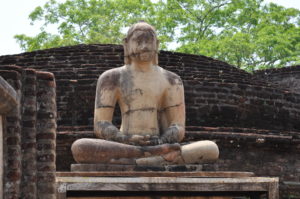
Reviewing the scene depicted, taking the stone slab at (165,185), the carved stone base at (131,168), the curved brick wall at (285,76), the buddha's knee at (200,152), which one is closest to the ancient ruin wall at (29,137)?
the stone slab at (165,185)

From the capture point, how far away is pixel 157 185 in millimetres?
7812

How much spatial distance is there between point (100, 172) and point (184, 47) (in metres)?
20.3

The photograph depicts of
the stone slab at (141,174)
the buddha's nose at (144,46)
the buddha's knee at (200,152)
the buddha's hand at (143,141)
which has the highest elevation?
the buddha's nose at (144,46)

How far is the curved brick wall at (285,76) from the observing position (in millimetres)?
21531

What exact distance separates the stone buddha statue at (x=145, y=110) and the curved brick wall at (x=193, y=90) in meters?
5.06

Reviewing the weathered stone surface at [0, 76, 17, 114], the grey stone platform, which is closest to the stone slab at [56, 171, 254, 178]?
the grey stone platform

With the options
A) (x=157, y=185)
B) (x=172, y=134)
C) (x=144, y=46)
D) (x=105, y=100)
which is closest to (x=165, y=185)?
(x=157, y=185)

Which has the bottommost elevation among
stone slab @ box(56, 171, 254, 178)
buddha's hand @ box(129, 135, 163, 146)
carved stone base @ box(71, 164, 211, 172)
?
stone slab @ box(56, 171, 254, 178)

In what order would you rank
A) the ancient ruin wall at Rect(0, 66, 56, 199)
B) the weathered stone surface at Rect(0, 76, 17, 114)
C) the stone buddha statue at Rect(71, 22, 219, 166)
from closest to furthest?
the weathered stone surface at Rect(0, 76, 17, 114) < the ancient ruin wall at Rect(0, 66, 56, 199) < the stone buddha statue at Rect(71, 22, 219, 166)

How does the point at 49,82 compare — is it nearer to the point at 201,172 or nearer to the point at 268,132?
the point at 201,172

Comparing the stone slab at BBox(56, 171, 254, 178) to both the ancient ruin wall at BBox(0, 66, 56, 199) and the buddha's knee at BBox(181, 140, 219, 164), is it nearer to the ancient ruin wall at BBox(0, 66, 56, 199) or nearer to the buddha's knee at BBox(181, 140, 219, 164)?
the buddha's knee at BBox(181, 140, 219, 164)

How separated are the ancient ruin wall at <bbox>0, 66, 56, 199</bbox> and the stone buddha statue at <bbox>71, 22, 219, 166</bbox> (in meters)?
1.56

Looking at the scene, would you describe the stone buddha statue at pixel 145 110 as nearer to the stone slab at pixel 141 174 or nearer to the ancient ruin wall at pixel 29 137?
the stone slab at pixel 141 174

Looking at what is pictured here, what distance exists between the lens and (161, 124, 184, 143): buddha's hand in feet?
28.5
